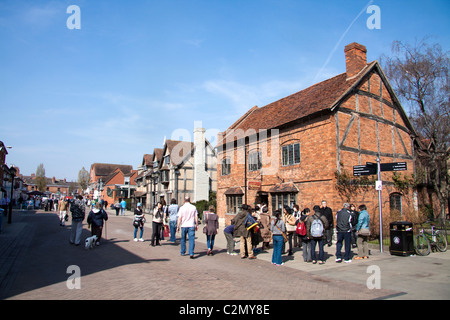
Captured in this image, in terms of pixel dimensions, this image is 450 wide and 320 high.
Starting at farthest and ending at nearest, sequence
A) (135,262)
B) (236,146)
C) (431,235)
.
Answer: (236,146)
(431,235)
(135,262)

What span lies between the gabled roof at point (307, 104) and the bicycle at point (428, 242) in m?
6.80

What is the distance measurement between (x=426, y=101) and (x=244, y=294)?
2307 centimetres

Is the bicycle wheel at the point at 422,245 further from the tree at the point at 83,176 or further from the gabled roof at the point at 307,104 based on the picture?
the tree at the point at 83,176

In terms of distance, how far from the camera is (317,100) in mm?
17359

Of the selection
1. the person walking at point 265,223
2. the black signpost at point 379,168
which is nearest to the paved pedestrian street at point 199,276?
the person walking at point 265,223

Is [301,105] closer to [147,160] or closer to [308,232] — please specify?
[308,232]

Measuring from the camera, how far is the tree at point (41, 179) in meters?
98.0

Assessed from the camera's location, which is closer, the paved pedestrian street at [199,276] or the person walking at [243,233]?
the paved pedestrian street at [199,276]

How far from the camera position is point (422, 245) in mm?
10914

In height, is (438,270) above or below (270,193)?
below

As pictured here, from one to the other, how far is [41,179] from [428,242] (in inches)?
4318

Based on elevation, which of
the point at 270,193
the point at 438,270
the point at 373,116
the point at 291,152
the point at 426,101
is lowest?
the point at 438,270
